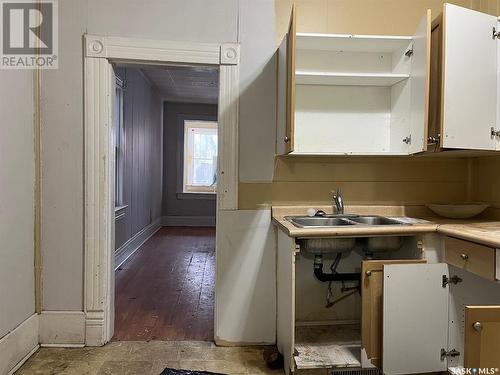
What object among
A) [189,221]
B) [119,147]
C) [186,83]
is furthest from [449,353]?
[189,221]

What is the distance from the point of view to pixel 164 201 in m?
7.20

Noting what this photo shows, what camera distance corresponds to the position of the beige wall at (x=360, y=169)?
7.38ft

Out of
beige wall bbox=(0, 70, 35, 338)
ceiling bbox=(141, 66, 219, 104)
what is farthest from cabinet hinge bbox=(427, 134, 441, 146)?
ceiling bbox=(141, 66, 219, 104)

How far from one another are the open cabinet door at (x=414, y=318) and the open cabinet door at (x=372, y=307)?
1.2 inches

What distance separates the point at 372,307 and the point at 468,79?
133cm

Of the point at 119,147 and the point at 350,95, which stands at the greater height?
the point at 350,95

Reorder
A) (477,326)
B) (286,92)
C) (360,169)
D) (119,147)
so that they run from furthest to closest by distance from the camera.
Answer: (119,147) → (360,169) → (286,92) → (477,326)

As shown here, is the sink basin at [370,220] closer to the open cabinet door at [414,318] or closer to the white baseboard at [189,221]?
the open cabinet door at [414,318]

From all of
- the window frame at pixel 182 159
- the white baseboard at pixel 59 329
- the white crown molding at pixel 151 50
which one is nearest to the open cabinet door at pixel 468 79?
the white crown molding at pixel 151 50

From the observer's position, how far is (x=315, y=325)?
2.28 metres

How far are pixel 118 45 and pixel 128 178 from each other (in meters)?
2.60

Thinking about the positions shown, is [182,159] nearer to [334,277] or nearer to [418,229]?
[334,277]

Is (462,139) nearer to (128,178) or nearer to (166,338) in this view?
(166,338)

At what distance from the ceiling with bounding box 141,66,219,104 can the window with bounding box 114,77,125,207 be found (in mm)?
647
